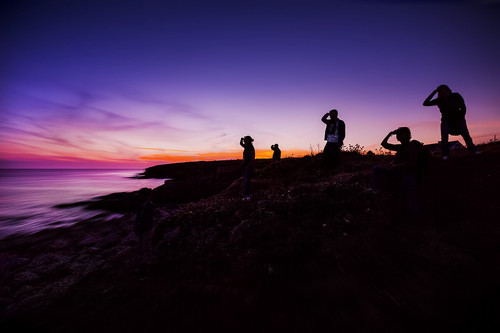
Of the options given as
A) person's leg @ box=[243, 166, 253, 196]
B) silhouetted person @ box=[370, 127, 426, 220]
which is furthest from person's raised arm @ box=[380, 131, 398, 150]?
person's leg @ box=[243, 166, 253, 196]

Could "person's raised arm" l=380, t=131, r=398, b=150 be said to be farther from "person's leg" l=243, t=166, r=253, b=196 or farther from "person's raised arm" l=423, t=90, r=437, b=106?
"person's leg" l=243, t=166, r=253, b=196

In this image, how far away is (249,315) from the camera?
3.21 meters

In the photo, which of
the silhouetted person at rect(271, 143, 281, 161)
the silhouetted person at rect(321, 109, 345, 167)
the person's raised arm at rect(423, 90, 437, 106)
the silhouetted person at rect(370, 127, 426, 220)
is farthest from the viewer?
the silhouetted person at rect(271, 143, 281, 161)

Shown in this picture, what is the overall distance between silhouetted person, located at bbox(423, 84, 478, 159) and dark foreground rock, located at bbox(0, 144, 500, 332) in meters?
1.18

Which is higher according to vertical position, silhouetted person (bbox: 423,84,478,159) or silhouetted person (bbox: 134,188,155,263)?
silhouetted person (bbox: 423,84,478,159)

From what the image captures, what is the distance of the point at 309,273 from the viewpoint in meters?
3.79

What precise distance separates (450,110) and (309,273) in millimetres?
6736

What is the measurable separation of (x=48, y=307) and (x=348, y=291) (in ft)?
22.4

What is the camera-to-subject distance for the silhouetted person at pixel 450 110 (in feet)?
20.7

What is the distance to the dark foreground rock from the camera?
9.90 feet

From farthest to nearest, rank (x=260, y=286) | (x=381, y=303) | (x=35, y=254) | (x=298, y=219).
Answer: (x=35, y=254) → (x=298, y=219) → (x=260, y=286) → (x=381, y=303)

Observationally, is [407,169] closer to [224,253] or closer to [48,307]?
[224,253]

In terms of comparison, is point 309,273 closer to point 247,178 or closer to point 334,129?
point 247,178

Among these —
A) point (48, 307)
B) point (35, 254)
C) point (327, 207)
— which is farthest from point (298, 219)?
point (35, 254)
